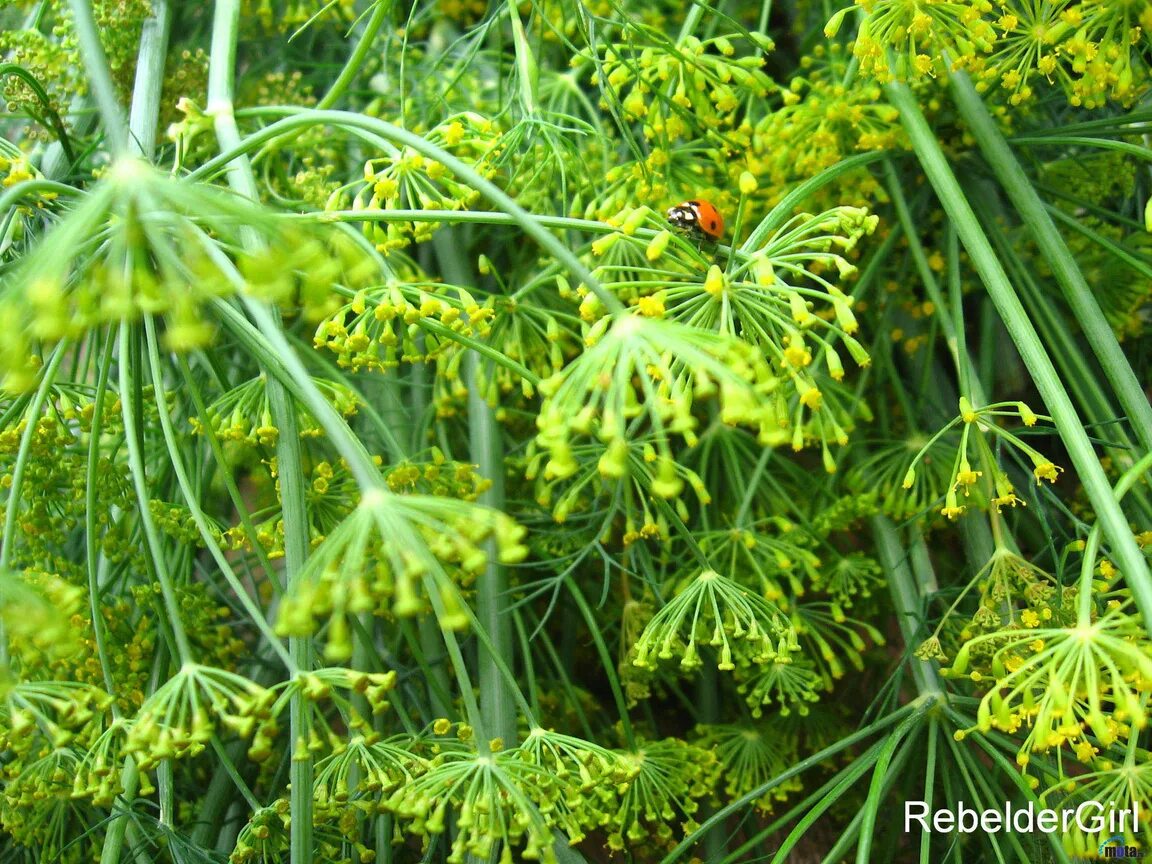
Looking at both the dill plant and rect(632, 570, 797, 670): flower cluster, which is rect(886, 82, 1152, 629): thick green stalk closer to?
the dill plant

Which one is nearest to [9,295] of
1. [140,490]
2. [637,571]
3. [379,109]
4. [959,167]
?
[140,490]

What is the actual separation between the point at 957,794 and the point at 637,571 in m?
0.56

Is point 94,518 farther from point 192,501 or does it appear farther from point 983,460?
point 983,460

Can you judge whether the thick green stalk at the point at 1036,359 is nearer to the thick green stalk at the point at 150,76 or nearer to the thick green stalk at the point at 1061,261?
the thick green stalk at the point at 1061,261

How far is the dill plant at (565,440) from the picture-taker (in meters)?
0.95

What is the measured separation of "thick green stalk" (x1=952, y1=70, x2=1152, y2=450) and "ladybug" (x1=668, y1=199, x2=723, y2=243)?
39cm

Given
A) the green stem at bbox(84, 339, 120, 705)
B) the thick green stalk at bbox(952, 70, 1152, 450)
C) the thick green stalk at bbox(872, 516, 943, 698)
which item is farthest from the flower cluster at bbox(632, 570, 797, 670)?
the green stem at bbox(84, 339, 120, 705)

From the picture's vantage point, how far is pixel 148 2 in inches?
62.0

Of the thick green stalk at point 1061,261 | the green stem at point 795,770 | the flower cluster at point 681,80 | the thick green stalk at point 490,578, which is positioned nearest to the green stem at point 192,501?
the thick green stalk at point 490,578

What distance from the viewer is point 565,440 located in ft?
2.90

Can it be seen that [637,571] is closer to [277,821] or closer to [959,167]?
[277,821]

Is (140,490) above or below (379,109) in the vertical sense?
below

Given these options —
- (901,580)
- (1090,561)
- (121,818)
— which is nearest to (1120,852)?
(901,580)

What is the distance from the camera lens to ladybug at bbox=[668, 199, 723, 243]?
143 centimetres
